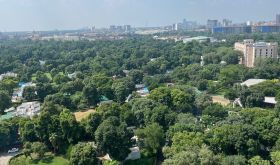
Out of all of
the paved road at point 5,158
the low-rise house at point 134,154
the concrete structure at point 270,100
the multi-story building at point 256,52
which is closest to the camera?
the low-rise house at point 134,154

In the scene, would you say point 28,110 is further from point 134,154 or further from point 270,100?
point 270,100

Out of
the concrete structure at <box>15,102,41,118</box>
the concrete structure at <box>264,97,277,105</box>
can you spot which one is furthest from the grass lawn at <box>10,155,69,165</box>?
the concrete structure at <box>264,97,277,105</box>

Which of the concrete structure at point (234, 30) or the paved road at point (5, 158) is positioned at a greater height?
the concrete structure at point (234, 30)

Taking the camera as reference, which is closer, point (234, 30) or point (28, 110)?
point (28, 110)

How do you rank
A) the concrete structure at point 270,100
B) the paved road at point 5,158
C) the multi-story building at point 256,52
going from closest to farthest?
the paved road at point 5,158 < the concrete structure at point 270,100 < the multi-story building at point 256,52

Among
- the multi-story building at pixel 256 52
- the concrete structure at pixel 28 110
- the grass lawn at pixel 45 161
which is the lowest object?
the grass lawn at pixel 45 161

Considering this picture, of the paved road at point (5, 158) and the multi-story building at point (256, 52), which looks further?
the multi-story building at point (256, 52)

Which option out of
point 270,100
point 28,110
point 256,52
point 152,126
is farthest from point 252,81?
point 28,110

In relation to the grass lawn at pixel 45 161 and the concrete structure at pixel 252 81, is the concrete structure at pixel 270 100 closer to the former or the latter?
the concrete structure at pixel 252 81

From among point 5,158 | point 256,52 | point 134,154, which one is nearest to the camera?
point 134,154

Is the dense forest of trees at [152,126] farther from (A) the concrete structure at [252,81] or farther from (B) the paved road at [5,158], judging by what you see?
(A) the concrete structure at [252,81]

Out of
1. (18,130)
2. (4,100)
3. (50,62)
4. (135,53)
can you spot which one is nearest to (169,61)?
(135,53)

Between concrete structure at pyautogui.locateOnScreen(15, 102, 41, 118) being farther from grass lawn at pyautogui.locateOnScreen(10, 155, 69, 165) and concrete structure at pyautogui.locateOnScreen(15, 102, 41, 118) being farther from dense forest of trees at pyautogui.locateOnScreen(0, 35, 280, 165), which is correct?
grass lawn at pyautogui.locateOnScreen(10, 155, 69, 165)

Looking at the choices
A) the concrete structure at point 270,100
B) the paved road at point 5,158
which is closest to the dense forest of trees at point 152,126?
the concrete structure at point 270,100
